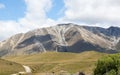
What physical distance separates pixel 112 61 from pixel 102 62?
4839mm

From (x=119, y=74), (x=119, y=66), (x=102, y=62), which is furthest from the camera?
(x=102, y=62)

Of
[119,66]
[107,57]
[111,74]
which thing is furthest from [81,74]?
[111,74]

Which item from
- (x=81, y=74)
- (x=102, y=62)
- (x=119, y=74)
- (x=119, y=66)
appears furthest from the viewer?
(x=81, y=74)

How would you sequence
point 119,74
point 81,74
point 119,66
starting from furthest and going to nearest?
point 81,74, point 119,66, point 119,74

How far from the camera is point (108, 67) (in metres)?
151

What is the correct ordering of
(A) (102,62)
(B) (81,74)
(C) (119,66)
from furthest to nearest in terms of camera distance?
(B) (81,74)
(A) (102,62)
(C) (119,66)

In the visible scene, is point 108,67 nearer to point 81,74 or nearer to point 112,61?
point 112,61

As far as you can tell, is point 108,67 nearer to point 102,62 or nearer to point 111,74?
point 102,62

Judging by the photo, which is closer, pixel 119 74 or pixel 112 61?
pixel 119 74

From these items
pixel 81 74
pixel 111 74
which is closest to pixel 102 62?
pixel 111 74

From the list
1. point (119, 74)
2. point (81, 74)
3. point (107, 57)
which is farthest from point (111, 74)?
point (81, 74)

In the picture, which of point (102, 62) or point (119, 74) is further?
point (102, 62)

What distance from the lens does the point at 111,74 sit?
127438mm

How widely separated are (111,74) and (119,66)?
16536 millimetres
